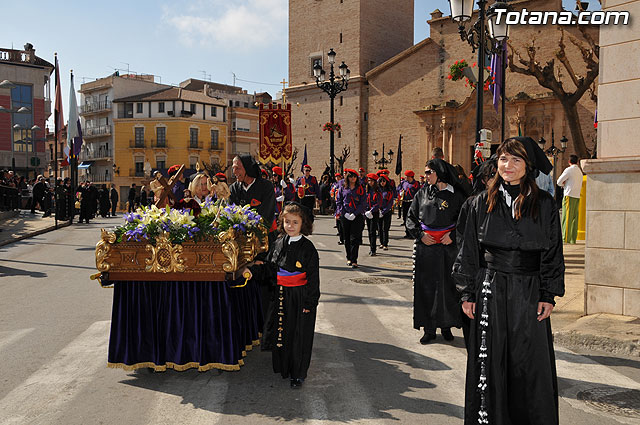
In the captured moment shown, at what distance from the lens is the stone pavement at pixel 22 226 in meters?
17.9

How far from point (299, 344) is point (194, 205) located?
172cm

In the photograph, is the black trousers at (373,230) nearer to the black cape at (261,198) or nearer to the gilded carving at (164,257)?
the black cape at (261,198)

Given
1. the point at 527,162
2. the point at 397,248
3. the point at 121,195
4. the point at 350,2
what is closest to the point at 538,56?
the point at 350,2

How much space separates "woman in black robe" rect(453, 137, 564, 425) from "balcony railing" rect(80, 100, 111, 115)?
224 feet

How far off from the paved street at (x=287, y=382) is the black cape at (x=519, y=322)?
0.76m

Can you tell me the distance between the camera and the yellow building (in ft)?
212

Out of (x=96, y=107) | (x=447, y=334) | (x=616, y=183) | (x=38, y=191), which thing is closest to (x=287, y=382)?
(x=447, y=334)

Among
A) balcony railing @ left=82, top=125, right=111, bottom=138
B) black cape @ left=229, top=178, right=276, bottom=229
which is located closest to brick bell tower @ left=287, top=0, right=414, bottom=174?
balcony railing @ left=82, top=125, right=111, bottom=138

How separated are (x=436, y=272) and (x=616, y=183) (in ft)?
8.36

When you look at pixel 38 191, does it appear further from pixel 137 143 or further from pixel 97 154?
pixel 97 154

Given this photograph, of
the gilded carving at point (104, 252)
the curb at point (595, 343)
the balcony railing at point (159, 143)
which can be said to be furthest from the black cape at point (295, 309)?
the balcony railing at point (159, 143)

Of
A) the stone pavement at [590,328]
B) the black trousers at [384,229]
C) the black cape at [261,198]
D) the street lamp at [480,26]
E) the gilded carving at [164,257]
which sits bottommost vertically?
the stone pavement at [590,328]

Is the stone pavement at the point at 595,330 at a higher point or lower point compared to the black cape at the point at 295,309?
lower

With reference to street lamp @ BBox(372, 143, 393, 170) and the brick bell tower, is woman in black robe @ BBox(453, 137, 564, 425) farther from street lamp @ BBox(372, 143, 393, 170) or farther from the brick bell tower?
the brick bell tower
